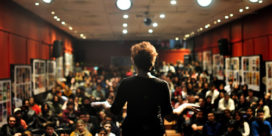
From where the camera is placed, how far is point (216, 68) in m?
14.4

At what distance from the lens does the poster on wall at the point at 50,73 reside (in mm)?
11945

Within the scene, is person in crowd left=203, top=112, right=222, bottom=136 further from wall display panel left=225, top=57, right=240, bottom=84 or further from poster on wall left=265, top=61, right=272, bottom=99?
wall display panel left=225, top=57, right=240, bottom=84

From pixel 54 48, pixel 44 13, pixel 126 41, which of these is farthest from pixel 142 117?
pixel 126 41

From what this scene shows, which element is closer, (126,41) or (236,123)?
(236,123)

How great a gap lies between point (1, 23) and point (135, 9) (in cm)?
406

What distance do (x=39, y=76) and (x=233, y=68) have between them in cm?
764

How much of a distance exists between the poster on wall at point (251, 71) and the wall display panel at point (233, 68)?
18.2 inches

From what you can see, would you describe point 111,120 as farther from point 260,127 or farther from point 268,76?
point 268,76

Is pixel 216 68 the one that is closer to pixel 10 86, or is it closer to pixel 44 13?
pixel 44 13

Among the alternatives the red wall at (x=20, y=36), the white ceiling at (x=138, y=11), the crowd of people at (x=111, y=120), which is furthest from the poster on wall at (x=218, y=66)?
the red wall at (x=20, y=36)

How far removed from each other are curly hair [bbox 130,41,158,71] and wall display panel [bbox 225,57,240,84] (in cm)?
1051

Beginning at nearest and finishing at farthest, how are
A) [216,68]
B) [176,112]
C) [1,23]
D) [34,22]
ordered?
[176,112], [1,23], [34,22], [216,68]

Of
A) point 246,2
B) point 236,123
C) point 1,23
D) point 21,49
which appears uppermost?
point 246,2

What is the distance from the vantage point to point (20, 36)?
8.64 m
